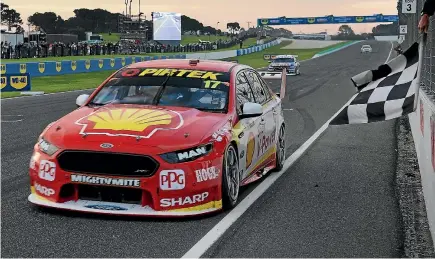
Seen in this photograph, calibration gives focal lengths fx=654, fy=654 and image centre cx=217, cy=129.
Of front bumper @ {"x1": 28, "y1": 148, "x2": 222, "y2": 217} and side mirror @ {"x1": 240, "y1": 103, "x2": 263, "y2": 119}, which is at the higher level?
side mirror @ {"x1": 240, "y1": 103, "x2": 263, "y2": 119}

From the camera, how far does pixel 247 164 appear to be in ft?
22.2

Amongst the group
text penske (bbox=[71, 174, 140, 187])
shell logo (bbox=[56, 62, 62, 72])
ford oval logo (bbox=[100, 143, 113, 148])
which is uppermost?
ford oval logo (bbox=[100, 143, 113, 148])

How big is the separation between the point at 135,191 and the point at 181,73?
1.99 m

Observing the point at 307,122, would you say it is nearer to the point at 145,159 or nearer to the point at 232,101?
the point at 232,101

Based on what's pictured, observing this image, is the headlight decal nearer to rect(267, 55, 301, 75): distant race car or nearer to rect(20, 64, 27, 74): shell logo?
rect(20, 64, 27, 74): shell logo

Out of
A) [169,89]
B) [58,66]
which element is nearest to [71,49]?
[58,66]

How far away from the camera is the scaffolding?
7831 centimetres

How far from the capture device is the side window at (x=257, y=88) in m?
7.75

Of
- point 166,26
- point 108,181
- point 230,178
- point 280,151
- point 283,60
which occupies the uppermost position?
point 166,26

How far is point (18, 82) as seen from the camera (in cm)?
2359

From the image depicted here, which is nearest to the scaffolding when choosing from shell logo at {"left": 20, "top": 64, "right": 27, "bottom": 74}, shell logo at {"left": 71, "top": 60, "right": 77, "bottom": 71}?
shell logo at {"left": 71, "top": 60, "right": 77, "bottom": 71}

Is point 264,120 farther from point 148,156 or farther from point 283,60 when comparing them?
point 283,60

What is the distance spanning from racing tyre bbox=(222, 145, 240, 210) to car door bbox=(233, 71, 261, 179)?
18cm

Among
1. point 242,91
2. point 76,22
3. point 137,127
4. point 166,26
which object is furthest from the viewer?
point 76,22
